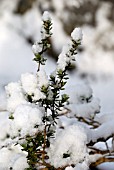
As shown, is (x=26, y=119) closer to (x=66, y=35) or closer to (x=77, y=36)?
(x=77, y=36)

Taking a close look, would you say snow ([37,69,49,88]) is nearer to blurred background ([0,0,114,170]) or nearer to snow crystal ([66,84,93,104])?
snow crystal ([66,84,93,104])

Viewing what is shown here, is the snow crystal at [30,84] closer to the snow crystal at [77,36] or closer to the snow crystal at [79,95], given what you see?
the snow crystal at [77,36]

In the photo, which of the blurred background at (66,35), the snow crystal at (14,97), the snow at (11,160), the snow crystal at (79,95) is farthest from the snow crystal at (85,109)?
the blurred background at (66,35)

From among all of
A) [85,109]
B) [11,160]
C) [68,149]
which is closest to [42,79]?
[68,149]

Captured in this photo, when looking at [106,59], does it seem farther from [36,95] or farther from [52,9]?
[36,95]

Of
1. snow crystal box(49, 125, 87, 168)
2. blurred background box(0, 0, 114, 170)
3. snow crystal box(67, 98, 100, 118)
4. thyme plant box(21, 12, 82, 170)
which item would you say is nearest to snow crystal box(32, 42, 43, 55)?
thyme plant box(21, 12, 82, 170)

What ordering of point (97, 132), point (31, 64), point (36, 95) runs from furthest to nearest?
1. point (31, 64)
2. point (97, 132)
3. point (36, 95)

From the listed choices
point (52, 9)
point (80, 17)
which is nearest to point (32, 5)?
point (52, 9)
